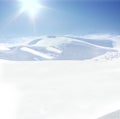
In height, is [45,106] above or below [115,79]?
below

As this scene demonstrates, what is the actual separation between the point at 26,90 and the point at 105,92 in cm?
142

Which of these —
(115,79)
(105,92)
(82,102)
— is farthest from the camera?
(115,79)

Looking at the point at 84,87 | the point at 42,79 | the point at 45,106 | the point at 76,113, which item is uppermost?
the point at 42,79

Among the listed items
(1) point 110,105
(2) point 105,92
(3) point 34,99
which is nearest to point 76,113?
(1) point 110,105

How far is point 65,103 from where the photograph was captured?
9.57ft

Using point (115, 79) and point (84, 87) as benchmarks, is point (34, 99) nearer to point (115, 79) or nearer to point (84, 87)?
point (84, 87)

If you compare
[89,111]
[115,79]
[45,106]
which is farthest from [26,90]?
[115,79]

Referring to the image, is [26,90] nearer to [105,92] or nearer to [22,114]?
[22,114]

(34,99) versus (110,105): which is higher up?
(34,99)

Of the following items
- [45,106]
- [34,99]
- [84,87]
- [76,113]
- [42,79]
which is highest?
[42,79]

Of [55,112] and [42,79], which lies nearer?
[55,112]

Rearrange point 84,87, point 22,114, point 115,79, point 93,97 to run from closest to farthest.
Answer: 1. point 22,114
2. point 93,97
3. point 84,87
4. point 115,79

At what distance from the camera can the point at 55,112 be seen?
2.56 metres

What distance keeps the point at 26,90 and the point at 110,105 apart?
1532 millimetres
